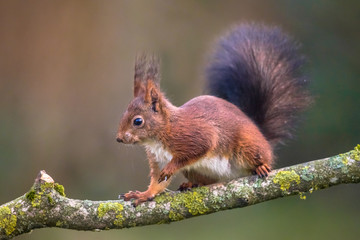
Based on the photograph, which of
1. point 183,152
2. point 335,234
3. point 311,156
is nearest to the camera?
point 183,152

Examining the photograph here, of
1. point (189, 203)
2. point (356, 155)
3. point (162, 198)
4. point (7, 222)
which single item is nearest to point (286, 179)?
point (356, 155)

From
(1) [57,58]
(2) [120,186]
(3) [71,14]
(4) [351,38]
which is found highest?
(3) [71,14]

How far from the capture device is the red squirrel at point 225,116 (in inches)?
95.7

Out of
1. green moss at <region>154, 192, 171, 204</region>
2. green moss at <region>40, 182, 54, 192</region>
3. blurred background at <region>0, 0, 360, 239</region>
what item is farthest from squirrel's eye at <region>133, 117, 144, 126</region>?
blurred background at <region>0, 0, 360, 239</region>

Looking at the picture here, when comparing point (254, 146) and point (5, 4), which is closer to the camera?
point (254, 146)

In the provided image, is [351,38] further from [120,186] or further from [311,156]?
[120,186]

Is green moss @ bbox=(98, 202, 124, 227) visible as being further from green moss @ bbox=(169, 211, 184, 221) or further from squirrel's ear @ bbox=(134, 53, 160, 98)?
squirrel's ear @ bbox=(134, 53, 160, 98)

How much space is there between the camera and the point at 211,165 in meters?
2.51

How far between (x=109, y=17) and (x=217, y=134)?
275 cm

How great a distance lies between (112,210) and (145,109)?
451 millimetres

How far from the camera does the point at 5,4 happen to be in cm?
498

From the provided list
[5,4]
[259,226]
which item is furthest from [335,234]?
[5,4]

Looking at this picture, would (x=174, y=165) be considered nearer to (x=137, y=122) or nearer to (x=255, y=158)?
(x=137, y=122)

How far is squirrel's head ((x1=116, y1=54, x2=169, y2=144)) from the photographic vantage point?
93.8 inches
